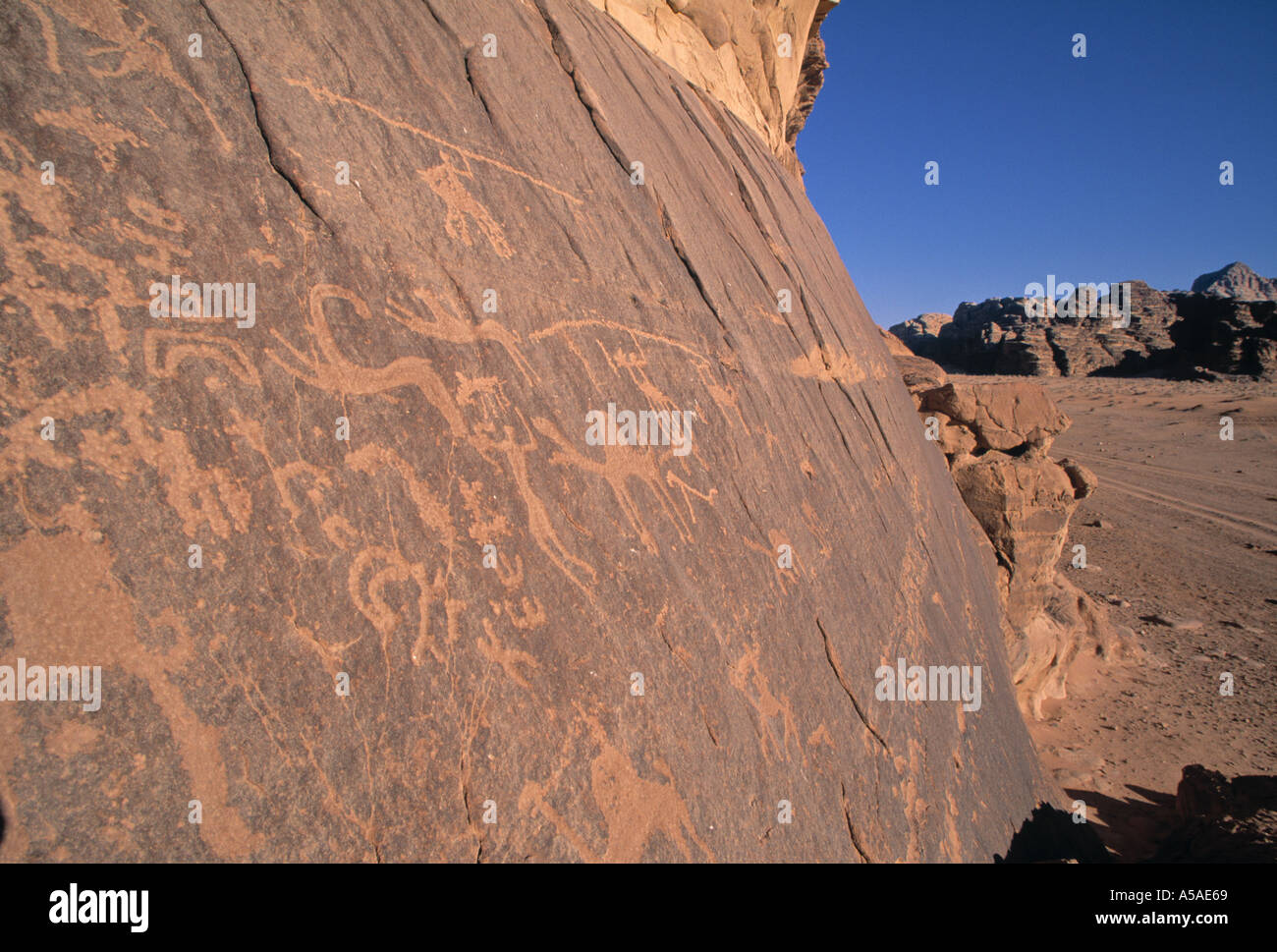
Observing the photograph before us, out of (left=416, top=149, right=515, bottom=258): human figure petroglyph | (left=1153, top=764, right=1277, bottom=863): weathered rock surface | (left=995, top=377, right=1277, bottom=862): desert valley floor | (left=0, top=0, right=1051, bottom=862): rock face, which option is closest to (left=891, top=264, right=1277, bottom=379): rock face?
(left=995, top=377, right=1277, bottom=862): desert valley floor

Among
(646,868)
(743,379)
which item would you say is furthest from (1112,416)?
(646,868)

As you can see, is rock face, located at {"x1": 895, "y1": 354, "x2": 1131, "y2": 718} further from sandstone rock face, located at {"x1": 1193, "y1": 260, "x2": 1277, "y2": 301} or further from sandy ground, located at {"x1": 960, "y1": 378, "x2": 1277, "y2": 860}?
sandstone rock face, located at {"x1": 1193, "y1": 260, "x2": 1277, "y2": 301}

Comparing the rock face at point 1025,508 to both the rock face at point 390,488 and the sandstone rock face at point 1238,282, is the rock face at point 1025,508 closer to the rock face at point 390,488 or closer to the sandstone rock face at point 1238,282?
the rock face at point 390,488

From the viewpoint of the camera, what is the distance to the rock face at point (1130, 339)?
1035 inches

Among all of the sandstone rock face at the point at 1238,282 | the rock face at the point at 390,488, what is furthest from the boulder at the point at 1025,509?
the sandstone rock face at the point at 1238,282

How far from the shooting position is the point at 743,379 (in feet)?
8.84

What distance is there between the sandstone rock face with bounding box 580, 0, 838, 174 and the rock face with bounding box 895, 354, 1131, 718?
10.5 ft

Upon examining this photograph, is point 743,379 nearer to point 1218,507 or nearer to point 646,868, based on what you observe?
point 646,868

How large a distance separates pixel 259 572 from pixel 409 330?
2.37 ft

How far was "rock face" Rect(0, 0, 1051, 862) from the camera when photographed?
1.10 meters

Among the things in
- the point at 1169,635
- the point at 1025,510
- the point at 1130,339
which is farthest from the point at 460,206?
the point at 1130,339

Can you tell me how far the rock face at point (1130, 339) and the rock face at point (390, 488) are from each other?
1327 inches

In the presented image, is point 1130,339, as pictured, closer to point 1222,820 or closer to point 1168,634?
point 1168,634

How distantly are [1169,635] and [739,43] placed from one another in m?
7.58
